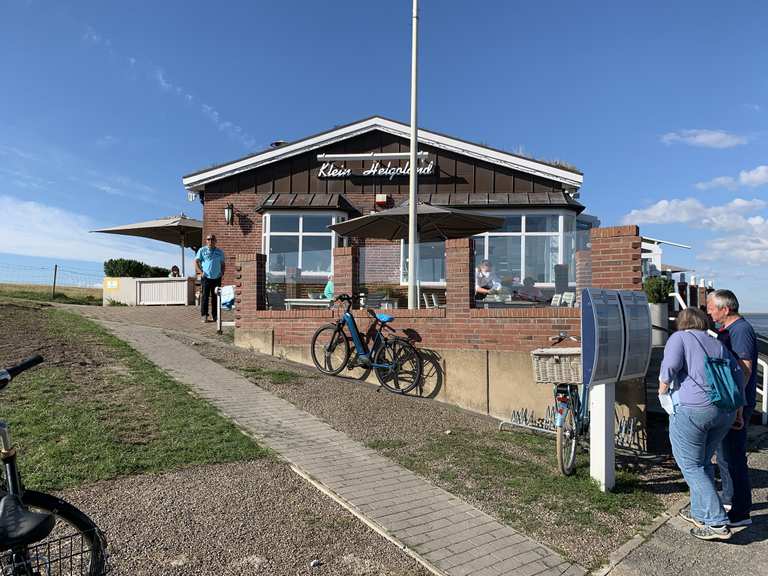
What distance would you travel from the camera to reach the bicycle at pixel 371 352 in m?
8.62

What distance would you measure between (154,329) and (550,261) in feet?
25.3

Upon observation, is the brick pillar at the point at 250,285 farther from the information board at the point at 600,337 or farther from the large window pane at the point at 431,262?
the information board at the point at 600,337

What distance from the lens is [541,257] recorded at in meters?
9.18

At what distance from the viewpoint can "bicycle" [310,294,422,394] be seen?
8.62 meters

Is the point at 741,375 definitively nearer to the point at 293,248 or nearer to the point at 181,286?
the point at 293,248

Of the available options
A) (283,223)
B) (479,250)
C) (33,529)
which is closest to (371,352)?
(479,250)

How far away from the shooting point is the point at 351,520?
161 inches

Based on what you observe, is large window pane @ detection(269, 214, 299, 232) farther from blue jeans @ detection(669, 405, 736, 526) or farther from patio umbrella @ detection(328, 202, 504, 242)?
blue jeans @ detection(669, 405, 736, 526)

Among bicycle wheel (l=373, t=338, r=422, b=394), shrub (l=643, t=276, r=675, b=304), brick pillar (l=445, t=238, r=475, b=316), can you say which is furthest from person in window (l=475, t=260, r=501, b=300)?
shrub (l=643, t=276, r=675, b=304)

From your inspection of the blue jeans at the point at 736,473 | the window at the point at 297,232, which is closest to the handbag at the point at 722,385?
the blue jeans at the point at 736,473

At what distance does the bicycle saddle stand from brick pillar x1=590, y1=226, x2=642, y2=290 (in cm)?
642

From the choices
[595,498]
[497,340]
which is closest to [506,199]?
[497,340]

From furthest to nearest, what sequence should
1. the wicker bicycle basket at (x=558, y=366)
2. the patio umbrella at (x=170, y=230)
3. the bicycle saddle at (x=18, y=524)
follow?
the patio umbrella at (x=170, y=230) < the wicker bicycle basket at (x=558, y=366) < the bicycle saddle at (x=18, y=524)

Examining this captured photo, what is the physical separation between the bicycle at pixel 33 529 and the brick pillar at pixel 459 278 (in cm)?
620
